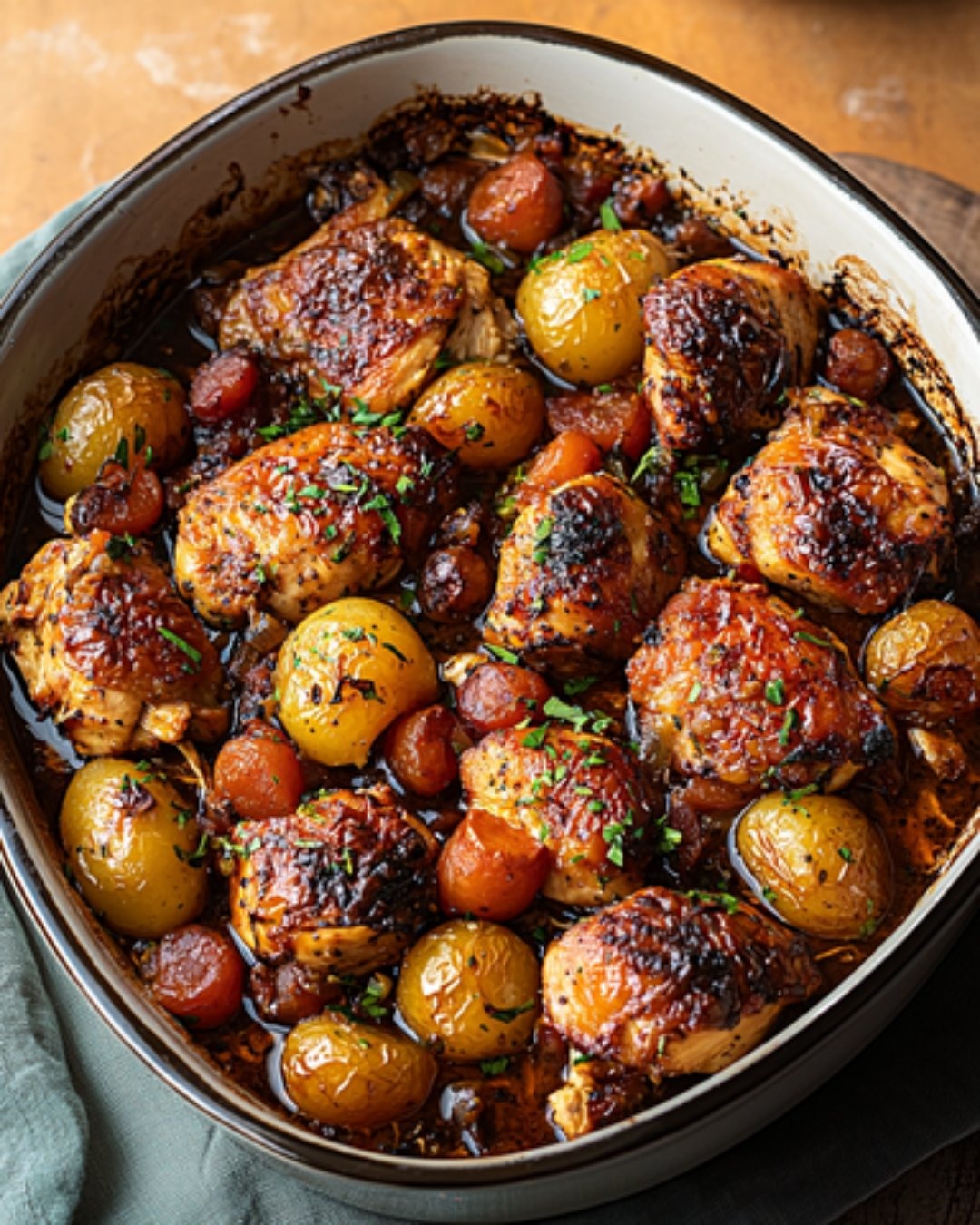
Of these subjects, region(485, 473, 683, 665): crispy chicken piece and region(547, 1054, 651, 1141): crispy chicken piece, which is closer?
region(547, 1054, 651, 1141): crispy chicken piece

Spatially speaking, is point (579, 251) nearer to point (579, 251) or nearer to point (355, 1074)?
point (579, 251)

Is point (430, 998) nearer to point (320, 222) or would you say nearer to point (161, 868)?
point (161, 868)

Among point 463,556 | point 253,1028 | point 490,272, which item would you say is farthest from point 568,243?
point 253,1028

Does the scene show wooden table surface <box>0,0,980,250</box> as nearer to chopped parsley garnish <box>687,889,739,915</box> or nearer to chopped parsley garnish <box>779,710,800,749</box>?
chopped parsley garnish <box>779,710,800,749</box>

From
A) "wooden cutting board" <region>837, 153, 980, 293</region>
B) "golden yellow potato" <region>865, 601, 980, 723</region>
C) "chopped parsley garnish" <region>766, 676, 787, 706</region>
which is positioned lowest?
"chopped parsley garnish" <region>766, 676, 787, 706</region>

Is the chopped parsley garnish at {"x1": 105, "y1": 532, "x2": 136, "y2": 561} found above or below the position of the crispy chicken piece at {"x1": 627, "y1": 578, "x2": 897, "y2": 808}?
below

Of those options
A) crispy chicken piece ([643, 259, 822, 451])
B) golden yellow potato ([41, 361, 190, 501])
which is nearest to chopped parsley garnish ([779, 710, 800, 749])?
crispy chicken piece ([643, 259, 822, 451])

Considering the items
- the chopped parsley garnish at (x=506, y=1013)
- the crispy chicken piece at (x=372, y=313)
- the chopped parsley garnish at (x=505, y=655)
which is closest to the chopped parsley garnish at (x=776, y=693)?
the chopped parsley garnish at (x=505, y=655)
